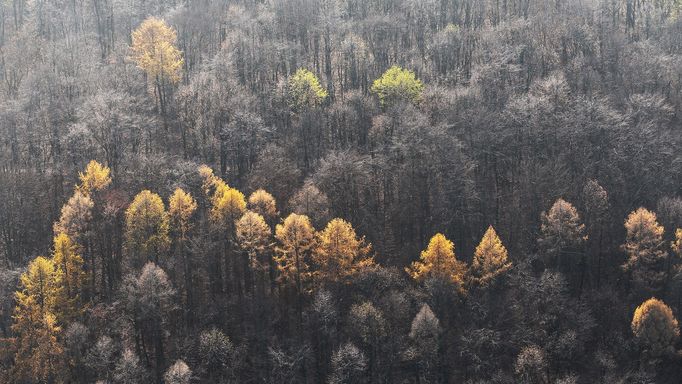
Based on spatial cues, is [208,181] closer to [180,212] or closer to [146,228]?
[180,212]

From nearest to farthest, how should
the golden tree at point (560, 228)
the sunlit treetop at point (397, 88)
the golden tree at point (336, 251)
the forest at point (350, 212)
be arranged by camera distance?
the forest at point (350, 212) → the golden tree at point (336, 251) → the golden tree at point (560, 228) → the sunlit treetop at point (397, 88)

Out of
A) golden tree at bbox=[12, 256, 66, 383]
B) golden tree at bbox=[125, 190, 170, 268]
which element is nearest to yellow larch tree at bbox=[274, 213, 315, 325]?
golden tree at bbox=[125, 190, 170, 268]

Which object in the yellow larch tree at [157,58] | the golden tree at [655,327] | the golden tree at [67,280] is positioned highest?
the yellow larch tree at [157,58]

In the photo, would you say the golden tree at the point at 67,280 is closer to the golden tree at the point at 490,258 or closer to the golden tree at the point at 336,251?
the golden tree at the point at 336,251

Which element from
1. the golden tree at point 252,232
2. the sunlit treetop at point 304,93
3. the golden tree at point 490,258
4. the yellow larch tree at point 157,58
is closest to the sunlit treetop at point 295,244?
the golden tree at point 252,232

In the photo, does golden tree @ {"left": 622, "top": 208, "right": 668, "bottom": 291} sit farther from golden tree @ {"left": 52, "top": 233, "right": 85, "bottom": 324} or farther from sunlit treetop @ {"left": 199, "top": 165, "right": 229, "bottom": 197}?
golden tree @ {"left": 52, "top": 233, "right": 85, "bottom": 324}
